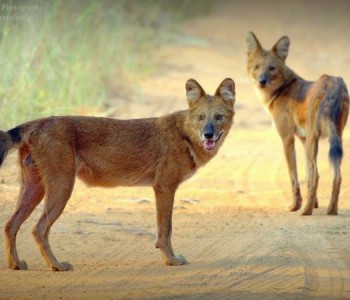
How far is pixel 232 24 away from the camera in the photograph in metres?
22.4

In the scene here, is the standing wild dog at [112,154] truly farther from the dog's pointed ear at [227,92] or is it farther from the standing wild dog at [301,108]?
the standing wild dog at [301,108]

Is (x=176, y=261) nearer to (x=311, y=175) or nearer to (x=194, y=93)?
(x=194, y=93)

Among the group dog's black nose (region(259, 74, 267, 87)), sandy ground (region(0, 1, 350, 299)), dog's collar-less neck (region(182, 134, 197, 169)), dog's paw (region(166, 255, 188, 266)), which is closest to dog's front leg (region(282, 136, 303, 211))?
sandy ground (region(0, 1, 350, 299))

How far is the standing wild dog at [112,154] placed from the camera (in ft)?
22.8

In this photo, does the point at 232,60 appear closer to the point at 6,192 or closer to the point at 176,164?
the point at 6,192

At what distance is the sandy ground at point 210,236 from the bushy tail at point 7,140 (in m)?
0.86

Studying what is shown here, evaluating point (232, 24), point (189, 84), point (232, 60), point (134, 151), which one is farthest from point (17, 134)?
point (232, 24)

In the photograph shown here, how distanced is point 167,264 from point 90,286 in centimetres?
98

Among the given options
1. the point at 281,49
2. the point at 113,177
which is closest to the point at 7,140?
the point at 113,177

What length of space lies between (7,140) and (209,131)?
1707 mm

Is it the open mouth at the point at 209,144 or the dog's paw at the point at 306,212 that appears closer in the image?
the open mouth at the point at 209,144

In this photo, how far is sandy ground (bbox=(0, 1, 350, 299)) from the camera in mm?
6371

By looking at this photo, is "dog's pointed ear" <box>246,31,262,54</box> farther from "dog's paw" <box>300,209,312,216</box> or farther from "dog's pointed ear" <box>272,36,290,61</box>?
"dog's paw" <box>300,209,312,216</box>

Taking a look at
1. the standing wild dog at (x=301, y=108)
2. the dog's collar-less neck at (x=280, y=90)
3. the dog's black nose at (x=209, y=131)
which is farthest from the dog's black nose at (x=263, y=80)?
the dog's black nose at (x=209, y=131)
